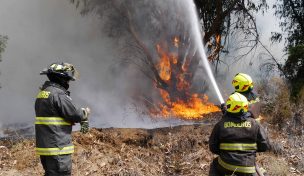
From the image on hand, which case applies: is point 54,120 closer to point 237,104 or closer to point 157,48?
point 237,104

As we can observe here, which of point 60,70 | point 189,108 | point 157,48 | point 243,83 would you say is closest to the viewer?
point 60,70

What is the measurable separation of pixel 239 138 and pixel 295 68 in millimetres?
9894

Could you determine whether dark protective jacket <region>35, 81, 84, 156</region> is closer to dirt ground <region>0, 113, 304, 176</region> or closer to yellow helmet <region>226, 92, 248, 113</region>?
yellow helmet <region>226, 92, 248, 113</region>

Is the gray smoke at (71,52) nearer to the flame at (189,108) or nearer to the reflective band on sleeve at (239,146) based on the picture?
the flame at (189,108)

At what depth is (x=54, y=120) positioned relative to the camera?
468cm

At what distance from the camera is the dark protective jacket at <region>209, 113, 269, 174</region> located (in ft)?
14.6

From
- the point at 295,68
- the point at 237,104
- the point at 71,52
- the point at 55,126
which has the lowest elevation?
the point at 55,126

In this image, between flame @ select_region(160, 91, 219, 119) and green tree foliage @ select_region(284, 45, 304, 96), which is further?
green tree foliage @ select_region(284, 45, 304, 96)

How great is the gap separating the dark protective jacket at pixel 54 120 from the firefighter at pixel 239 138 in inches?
70.4

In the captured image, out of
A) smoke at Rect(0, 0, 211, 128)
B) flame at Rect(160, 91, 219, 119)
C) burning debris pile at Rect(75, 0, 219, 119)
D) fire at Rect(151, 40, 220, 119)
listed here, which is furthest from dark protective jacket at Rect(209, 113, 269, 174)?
smoke at Rect(0, 0, 211, 128)

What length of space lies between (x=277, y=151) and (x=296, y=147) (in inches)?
24.3

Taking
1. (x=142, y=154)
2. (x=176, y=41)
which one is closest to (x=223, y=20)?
(x=176, y=41)

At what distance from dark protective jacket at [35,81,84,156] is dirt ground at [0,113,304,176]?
2458 millimetres

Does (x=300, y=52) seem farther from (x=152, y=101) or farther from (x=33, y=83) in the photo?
(x=33, y=83)
